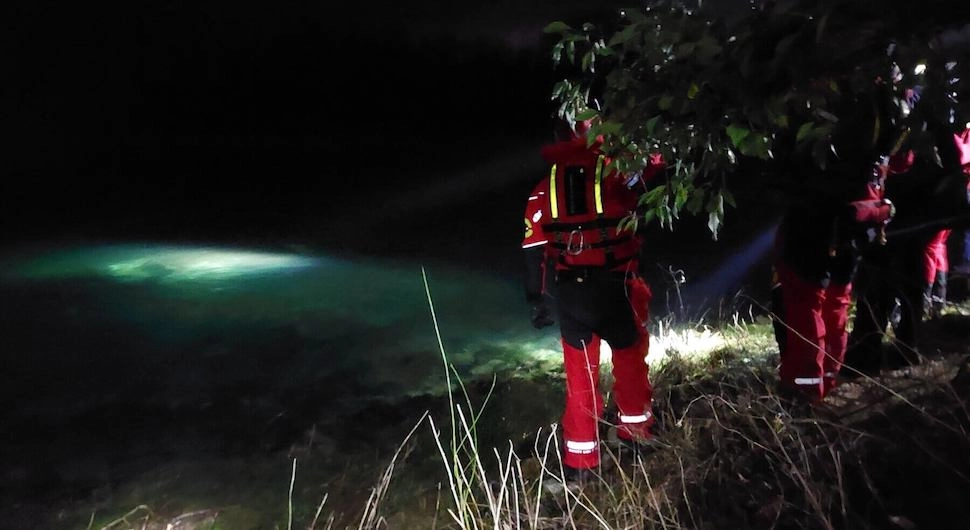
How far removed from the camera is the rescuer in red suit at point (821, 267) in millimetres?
2793

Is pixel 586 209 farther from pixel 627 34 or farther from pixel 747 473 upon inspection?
pixel 627 34

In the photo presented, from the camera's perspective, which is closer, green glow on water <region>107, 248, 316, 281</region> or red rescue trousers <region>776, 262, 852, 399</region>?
red rescue trousers <region>776, 262, 852, 399</region>

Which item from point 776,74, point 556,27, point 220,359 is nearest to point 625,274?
point 556,27

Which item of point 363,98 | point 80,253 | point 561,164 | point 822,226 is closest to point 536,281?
point 561,164

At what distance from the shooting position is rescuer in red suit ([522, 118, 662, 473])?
9.32 feet

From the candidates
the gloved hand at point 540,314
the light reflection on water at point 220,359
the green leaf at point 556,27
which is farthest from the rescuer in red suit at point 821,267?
the light reflection on water at point 220,359

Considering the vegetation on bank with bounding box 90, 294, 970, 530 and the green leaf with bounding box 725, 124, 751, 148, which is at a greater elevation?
the green leaf with bounding box 725, 124, 751, 148

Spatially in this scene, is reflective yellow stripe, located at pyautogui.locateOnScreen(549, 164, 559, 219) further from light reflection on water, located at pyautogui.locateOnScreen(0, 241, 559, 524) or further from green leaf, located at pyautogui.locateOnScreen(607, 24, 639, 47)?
light reflection on water, located at pyautogui.locateOnScreen(0, 241, 559, 524)

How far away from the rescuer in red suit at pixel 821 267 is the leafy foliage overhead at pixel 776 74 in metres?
1.36

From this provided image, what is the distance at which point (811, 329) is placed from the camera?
9.55 feet

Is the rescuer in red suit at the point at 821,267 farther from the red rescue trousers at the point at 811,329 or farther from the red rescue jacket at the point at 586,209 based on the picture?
the red rescue jacket at the point at 586,209

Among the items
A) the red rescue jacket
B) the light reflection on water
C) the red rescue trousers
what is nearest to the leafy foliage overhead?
the red rescue jacket

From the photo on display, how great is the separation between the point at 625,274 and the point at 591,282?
166 mm

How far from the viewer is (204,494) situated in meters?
3.16
